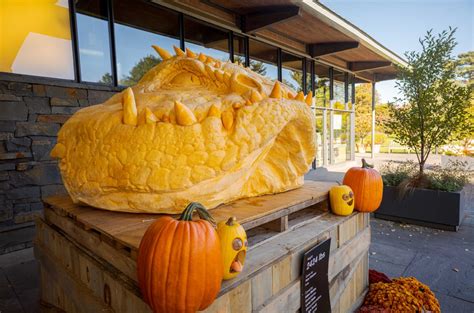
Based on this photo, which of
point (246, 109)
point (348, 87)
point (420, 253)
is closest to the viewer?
point (246, 109)

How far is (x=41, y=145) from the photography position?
3.65 metres

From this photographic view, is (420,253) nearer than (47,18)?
Yes

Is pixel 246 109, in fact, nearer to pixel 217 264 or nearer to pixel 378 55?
pixel 217 264

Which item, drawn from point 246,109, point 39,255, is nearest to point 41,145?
point 39,255

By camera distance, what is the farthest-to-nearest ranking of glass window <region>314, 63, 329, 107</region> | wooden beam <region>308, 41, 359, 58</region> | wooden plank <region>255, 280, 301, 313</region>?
glass window <region>314, 63, 329, 107</region>
wooden beam <region>308, 41, 359, 58</region>
wooden plank <region>255, 280, 301, 313</region>

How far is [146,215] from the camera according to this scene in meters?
1.54

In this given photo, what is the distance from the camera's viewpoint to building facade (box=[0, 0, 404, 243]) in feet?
11.4

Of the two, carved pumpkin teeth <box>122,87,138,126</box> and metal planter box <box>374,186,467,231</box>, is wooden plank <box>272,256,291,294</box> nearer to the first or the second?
carved pumpkin teeth <box>122,87,138,126</box>

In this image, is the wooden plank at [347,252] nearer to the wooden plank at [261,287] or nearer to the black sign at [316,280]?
the black sign at [316,280]

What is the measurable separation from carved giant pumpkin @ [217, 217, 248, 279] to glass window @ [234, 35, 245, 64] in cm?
→ 572

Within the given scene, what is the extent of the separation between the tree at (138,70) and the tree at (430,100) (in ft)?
15.0

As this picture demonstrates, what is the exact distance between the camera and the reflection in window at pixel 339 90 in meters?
10.0

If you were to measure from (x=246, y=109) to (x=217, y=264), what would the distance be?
84cm

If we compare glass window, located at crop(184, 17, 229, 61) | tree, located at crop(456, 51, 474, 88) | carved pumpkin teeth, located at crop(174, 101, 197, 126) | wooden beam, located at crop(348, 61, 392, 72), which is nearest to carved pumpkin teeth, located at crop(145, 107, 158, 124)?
carved pumpkin teeth, located at crop(174, 101, 197, 126)
